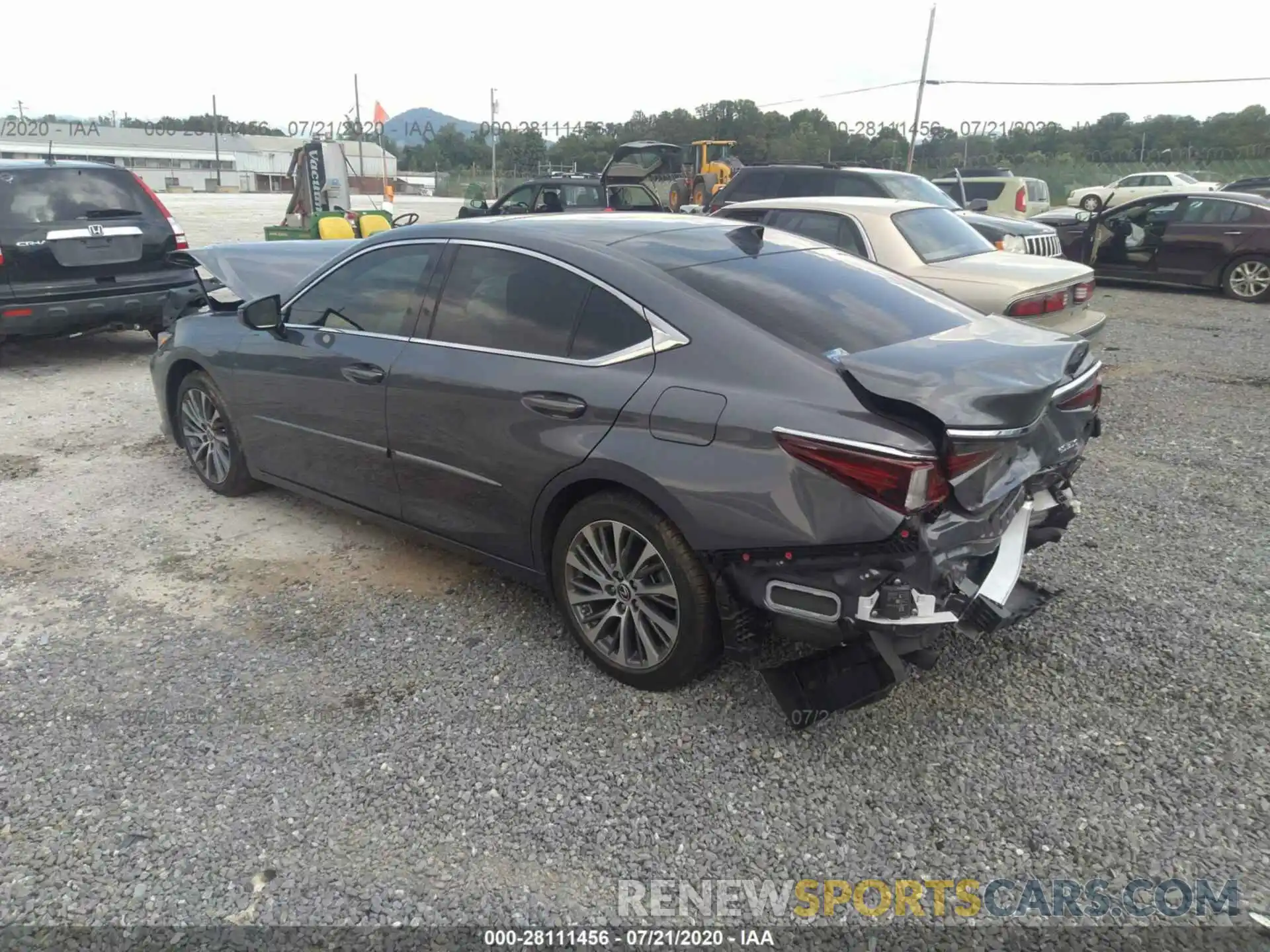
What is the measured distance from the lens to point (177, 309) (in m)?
7.44

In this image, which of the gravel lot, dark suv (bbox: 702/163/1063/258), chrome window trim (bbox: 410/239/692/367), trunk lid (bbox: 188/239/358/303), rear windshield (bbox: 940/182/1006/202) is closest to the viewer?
the gravel lot

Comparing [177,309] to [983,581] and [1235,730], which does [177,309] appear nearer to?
[983,581]

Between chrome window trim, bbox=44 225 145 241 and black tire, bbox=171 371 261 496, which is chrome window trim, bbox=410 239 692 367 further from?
chrome window trim, bbox=44 225 145 241

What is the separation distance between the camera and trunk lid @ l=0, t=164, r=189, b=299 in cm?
750

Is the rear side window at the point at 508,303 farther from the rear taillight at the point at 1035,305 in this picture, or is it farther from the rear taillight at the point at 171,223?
the rear taillight at the point at 171,223

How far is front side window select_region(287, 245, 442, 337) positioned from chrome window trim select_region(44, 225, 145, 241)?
4.70 m

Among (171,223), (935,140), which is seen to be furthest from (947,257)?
(935,140)

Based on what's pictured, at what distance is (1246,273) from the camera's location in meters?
12.4

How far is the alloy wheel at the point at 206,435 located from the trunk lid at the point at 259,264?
2.71ft

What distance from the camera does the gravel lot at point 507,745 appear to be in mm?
2467

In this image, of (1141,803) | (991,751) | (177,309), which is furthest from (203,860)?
(177,309)

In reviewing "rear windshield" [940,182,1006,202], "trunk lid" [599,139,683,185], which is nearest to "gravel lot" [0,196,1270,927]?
"rear windshield" [940,182,1006,202]

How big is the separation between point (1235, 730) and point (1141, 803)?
0.60 meters

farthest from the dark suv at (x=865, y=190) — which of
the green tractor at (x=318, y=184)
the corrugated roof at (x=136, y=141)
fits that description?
the corrugated roof at (x=136, y=141)
